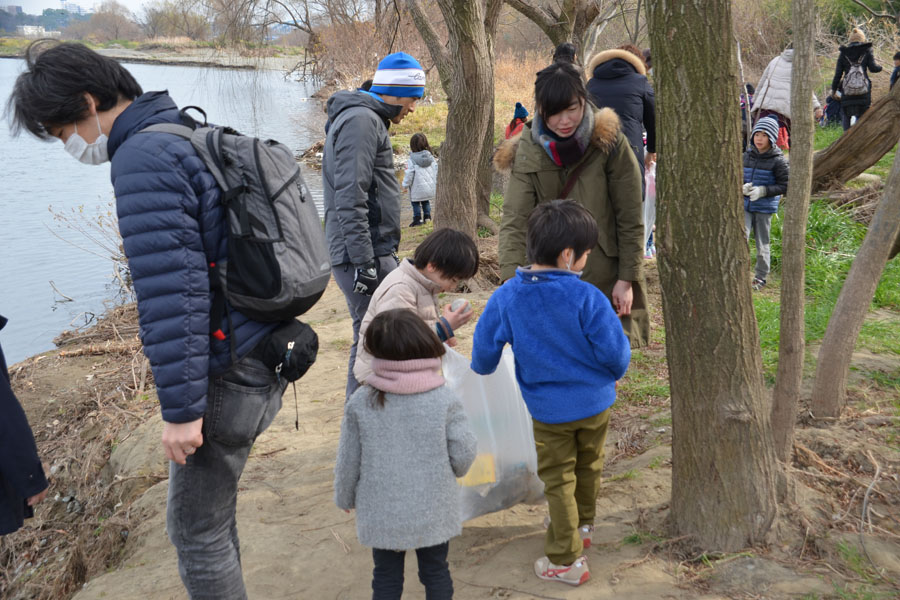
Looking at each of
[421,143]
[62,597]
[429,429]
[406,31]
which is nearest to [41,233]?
[421,143]

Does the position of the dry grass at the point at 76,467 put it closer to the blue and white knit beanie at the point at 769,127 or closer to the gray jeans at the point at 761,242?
the gray jeans at the point at 761,242

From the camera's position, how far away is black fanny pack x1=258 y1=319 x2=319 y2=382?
84.4 inches

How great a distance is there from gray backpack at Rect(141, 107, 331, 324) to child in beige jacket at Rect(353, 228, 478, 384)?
0.80 meters

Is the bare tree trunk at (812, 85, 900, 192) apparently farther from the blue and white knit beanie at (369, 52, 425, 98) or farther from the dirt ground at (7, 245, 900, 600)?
the blue and white knit beanie at (369, 52, 425, 98)

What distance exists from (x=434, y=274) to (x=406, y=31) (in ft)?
54.0

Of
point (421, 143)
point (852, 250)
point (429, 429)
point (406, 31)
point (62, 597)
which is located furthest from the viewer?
point (406, 31)

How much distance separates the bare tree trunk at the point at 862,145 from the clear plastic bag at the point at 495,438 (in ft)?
19.7

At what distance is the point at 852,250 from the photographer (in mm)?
6836

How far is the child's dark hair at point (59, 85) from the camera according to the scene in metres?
1.98

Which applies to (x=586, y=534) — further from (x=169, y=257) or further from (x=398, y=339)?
(x=169, y=257)

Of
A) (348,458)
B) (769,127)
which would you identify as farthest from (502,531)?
(769,127)

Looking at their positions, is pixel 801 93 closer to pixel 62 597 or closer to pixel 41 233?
pixel 62 597

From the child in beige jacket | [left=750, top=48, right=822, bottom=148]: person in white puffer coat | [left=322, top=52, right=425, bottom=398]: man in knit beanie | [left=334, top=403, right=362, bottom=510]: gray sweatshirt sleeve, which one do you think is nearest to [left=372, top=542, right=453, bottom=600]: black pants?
[left=334, top=403, right=362, bottom=510]: gray sweatshirt sleeve

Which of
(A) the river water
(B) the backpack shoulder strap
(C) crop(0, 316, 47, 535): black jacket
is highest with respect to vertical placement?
(B) the backpack shoulder strap
